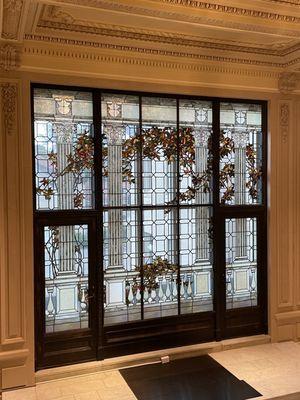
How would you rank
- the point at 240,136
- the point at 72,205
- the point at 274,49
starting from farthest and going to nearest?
the point at 240,136 < the point at 274,49 < the point at 72,205

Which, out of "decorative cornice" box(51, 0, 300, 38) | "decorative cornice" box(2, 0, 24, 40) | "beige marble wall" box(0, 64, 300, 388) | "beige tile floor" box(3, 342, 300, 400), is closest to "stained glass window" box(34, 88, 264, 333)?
"beige marble wall" box(0, 64, 300, 388)

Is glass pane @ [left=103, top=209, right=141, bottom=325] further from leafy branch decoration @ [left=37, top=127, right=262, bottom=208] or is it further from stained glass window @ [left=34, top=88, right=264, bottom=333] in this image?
leafy branch decoration @ [left=37, top=127, right=262, bottom=208]

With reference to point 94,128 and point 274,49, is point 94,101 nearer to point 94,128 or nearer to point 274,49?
point 94,128

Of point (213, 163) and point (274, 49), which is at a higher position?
point (274, 49)

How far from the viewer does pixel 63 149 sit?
14.3 ft

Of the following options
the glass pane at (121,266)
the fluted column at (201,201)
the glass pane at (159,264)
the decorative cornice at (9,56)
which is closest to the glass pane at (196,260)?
the fluted column at (201,201)

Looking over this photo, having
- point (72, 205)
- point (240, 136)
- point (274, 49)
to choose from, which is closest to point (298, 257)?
point (240, 136)

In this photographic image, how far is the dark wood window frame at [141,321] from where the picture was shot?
429 cm

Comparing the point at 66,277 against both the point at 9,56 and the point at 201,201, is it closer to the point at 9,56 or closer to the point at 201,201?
the point at 201,201

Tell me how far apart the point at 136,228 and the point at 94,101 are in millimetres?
1467

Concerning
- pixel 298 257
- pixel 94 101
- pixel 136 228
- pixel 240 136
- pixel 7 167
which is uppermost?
pixel 94 101

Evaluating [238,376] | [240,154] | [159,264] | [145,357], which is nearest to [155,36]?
[240,154]

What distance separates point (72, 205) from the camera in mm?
4391

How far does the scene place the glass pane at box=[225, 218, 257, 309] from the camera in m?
5.04
